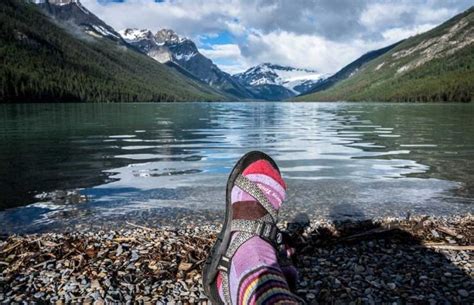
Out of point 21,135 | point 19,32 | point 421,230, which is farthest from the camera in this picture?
point 19,32

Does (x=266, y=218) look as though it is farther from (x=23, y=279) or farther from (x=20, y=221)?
(x=20, y=221)

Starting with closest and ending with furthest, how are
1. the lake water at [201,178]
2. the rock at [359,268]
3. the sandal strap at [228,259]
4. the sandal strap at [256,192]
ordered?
the sandal strap at [228,259]
the sandal strap at [256,192]
the rock at [359,268]
the lake water at [201,178]

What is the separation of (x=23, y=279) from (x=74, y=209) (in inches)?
196

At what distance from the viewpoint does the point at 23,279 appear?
15.9 feet

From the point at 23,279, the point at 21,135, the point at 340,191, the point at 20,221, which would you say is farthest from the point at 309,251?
the point at 21,135

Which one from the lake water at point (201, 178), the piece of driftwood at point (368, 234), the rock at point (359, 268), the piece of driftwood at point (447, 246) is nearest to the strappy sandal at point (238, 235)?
the rock at point (359, 268)

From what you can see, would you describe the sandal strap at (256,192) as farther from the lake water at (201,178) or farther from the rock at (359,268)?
the lake water at (201,178)

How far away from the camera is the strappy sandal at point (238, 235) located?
3965 millimetres

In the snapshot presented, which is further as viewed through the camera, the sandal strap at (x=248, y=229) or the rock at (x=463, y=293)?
the rock at (x=463, y=293)

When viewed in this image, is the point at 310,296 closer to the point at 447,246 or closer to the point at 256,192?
the point at 256,192

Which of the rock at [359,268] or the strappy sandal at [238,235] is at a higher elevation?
the strappy sandal at [238,235]

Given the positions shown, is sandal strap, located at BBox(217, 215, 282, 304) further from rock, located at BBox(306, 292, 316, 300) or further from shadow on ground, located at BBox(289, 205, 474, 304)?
shadow on ground, located at BBox(289, 205, 474, 304)

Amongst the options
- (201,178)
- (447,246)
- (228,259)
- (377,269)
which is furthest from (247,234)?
(201,178)

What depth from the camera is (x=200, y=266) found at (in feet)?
17.6
